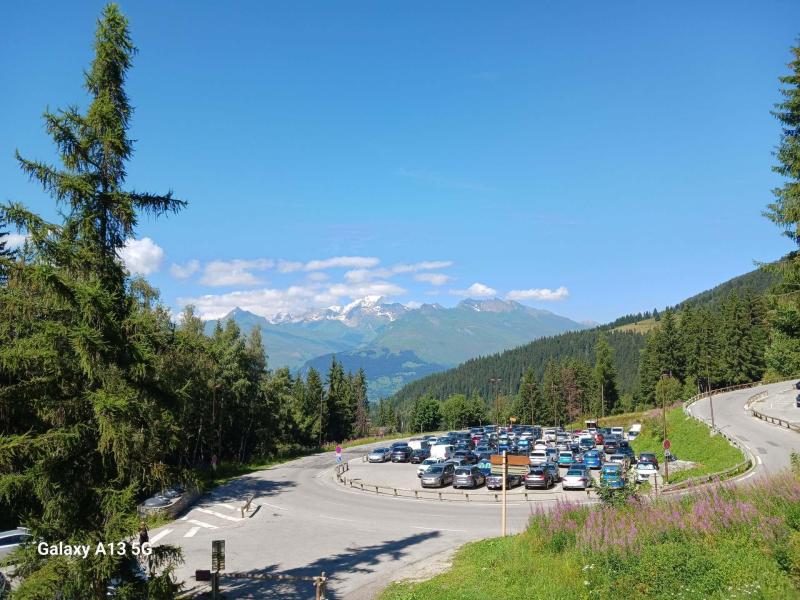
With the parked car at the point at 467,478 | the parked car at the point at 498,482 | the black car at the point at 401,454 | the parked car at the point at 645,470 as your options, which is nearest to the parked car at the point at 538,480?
the parked car at the point at 498,482

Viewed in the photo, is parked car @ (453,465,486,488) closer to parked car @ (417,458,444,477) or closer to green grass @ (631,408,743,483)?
parked car @ (417,458,444,477)

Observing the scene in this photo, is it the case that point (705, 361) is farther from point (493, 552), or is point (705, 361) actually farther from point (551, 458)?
point (493, 552)

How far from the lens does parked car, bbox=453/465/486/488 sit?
3709cm

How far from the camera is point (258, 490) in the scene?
38.2m

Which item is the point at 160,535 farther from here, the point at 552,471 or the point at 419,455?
the point at 419,455

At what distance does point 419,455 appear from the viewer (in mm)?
54562

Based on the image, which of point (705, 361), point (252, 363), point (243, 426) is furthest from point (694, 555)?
point (705, 361)

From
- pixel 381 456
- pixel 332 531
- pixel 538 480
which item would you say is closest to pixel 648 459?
pixel 538 480

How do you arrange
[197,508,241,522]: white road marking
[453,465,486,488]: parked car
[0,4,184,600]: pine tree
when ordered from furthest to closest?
[453,465,486,488]: parked car → [197,508,241,522]: white road marking → [0,4,184,600]: pine tree

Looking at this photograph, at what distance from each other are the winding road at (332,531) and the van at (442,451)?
15.4 meters

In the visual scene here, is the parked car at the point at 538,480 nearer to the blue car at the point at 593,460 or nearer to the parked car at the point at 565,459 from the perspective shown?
the blue car at the point at 593,460

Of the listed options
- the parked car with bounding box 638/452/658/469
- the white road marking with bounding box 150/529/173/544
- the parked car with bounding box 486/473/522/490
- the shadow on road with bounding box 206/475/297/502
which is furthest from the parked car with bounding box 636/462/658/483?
the white road marking with bounding box 150/529/173/544

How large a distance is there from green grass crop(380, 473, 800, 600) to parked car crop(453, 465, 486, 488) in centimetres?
2093

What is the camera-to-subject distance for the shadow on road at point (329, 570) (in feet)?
53.7
